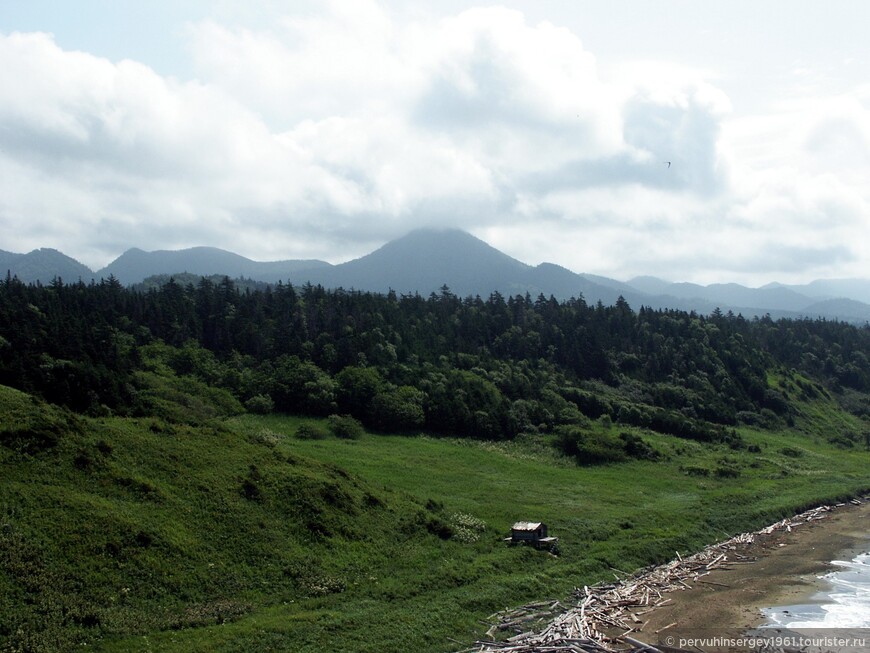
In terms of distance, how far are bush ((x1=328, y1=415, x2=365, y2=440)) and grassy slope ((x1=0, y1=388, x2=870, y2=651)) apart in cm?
1681

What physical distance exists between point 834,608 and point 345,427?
57.5 meters

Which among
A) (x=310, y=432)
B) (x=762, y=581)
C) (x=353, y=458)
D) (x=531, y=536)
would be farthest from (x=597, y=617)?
(x=310, y=432)

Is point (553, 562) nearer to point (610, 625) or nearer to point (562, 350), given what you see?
point (610, 625)

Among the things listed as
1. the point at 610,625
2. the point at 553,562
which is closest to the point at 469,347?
the point at 553,562

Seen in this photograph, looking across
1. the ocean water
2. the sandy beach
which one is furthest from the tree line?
the ocean water

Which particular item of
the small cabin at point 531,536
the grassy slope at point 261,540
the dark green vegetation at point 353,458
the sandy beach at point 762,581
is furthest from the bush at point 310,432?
the sandy beach at point 762,581

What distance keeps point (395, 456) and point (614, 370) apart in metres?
78.7

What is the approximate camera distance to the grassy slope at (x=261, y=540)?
28.3m

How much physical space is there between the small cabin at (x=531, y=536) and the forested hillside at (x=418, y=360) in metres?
35.9

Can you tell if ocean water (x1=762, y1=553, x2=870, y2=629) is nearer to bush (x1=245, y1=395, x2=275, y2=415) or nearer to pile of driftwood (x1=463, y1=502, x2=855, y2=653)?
pile of driftwood (x1=463, y1=502, x2=855, y2=653)

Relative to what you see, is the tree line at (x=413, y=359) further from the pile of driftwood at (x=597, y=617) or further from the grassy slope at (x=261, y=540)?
the pile of driftwood at (x=597, y=617)

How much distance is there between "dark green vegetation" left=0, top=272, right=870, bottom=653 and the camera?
30578 mm

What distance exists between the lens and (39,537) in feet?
99.8

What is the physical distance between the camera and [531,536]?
145ft
